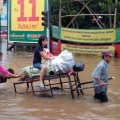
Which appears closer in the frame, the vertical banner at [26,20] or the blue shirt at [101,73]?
the blue shirt at [101,73]

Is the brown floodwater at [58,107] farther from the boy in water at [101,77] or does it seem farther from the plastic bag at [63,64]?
the plastic bag at [63,64]

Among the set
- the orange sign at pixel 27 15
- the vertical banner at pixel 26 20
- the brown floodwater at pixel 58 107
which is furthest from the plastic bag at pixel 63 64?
the orange sign at pixel 27 15

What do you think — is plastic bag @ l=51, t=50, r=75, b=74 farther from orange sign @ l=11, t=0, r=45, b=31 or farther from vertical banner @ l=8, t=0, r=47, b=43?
orange sign @ l=11, t=0, r=45, b=31

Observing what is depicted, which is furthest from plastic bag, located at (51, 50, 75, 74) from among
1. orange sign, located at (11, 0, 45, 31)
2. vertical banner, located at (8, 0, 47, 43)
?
orange sign, located at (11, 0, 45, 31)

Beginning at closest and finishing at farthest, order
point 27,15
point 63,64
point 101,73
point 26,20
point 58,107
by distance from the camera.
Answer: point 58,107 < point 101,73 < point 63,64 < point 27,15 < point 26,20

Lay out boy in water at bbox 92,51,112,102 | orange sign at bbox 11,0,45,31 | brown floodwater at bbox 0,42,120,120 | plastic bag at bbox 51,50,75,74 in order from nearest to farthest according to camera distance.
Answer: brown floodwater at bbox 0,42,120,120 < boy in water at bbox 92,51,112,102 < plastic bag at bbox 51,50,75,74 < orange sign at bbox 11,0,45,31

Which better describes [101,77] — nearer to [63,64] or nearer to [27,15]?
[63,64]

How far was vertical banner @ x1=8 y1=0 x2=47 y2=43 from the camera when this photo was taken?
28.3m

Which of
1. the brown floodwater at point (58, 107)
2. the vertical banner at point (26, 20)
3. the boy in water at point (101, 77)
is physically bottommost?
the brown floodwater at point (58, 107)

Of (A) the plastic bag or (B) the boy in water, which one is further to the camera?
(A) the plastic bag

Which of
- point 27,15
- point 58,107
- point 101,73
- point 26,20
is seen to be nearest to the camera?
point 58,107

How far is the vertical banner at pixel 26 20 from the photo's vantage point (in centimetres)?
2831

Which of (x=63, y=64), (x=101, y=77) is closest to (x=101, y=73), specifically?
(x=101, y=77)

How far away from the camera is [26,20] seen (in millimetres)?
28844
